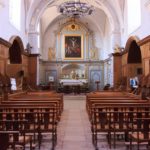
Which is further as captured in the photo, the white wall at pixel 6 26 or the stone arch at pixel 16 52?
the stone arch at pixel 16 52

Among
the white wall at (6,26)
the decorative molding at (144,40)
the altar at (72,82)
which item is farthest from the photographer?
the altar at (72,82)

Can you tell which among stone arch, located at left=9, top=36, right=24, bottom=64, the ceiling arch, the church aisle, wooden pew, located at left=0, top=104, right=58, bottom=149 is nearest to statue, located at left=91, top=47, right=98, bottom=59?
the ceiling arch

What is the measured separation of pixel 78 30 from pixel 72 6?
29.1 ft

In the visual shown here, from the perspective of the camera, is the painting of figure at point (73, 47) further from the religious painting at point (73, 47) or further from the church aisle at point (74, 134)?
the church aisle at point (74, 134)

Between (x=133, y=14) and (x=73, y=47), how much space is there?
1134 centimetres

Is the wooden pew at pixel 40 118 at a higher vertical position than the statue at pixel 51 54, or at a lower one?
lower

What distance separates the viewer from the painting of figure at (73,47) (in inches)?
1143

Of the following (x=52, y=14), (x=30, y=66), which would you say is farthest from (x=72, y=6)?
(x=52, y=14)

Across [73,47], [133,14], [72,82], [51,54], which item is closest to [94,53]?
[73,47]

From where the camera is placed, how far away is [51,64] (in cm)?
2878

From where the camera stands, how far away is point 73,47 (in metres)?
29.1

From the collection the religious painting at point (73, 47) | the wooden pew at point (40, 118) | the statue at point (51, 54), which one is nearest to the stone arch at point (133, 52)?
the religious painting at point (73, 47)

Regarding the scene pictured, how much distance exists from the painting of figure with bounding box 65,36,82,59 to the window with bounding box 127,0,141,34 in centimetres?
1052

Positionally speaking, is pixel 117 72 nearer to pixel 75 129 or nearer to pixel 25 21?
pixel 25 21
